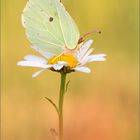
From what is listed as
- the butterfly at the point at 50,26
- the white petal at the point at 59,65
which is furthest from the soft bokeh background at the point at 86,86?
the white petal at the point at 59,65

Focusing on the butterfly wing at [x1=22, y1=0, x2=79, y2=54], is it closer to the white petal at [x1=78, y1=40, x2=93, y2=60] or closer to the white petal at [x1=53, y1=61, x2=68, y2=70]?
the white petal at [x1=78, y1=40, x2=93, y2=60]

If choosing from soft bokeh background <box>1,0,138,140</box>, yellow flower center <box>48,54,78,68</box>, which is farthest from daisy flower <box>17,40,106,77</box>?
soft bokeh background <box>1,0,138,140</box>

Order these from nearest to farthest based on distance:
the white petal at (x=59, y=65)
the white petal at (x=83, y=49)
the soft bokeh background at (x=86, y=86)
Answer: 1. the white petal at (x=59, y=65)
2. the white petal at (x=83, y=49)
3. the soft bokeh background at (x=86, y=86)

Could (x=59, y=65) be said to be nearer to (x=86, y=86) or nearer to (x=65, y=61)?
(x=65, y=61)

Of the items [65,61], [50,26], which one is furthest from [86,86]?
[65,61]

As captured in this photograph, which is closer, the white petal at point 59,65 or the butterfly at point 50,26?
the white petal at point 59,65

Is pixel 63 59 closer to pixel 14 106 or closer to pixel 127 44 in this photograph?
pixel 14 106

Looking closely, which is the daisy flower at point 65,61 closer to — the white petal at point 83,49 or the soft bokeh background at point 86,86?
the white petal at point 83,49
